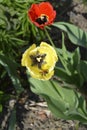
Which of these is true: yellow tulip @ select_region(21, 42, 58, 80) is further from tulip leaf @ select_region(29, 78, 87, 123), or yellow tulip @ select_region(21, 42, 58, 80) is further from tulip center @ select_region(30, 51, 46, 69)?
tulip leaf @ select_region(29, 78, 87, 123)

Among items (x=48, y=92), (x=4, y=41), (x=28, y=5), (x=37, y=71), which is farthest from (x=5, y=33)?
(x=37, y=71)

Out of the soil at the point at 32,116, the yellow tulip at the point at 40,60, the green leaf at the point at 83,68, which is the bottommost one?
the soil at the point at 32,116

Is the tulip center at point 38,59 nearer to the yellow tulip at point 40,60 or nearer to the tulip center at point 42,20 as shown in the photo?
the yellow tulip at point 40,60

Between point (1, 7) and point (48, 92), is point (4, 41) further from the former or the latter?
point (48, 92)

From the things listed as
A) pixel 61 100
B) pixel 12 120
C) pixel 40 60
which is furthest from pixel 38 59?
pixel 12 120

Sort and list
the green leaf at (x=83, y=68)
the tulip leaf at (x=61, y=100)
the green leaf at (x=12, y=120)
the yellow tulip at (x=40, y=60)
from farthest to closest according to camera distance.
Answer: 1. the green leaf at (x=12, y=120)
2. the green leaf at (x=83, y=68)
3. the tulip leaf at (x=61, y=100)
4. the yellow tulip at (x=40, y=60)

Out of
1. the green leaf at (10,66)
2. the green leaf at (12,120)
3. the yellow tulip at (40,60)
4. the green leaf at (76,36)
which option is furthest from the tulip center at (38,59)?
the green leaf at (12,120)

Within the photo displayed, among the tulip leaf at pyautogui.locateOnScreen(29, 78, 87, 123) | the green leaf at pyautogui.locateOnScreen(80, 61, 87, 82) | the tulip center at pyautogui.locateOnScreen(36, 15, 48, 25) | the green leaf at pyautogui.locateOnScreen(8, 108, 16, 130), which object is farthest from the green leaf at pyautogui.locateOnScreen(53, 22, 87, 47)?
the green leaf at pyautogui.locateOnScreen(8, 108, 16, 130)

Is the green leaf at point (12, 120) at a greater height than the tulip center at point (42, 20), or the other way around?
the tulip center at point (42, 20)
